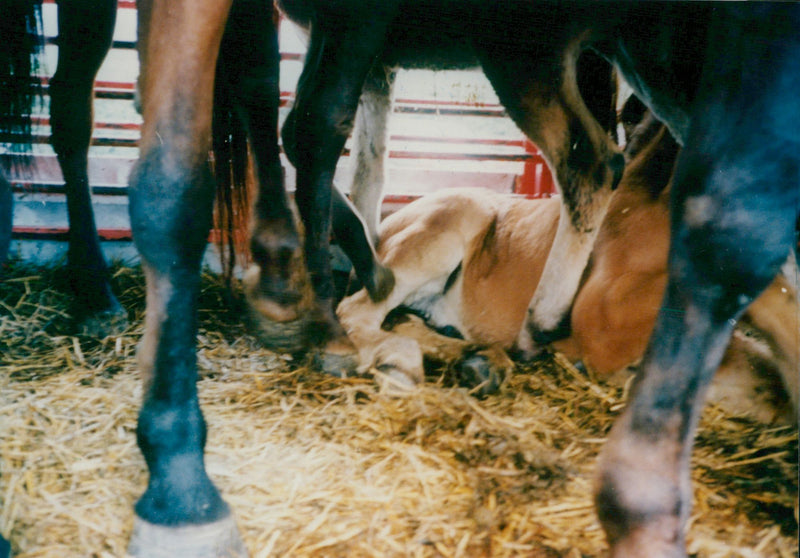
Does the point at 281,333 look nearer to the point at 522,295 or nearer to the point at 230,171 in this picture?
the point at 230,171

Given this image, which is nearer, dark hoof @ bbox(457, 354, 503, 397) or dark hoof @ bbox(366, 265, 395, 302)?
dark hoof @ bbox(457, 354, 503, 397)

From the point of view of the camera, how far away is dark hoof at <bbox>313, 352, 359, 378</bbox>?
1.84 meters

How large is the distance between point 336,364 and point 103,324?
2.94ft

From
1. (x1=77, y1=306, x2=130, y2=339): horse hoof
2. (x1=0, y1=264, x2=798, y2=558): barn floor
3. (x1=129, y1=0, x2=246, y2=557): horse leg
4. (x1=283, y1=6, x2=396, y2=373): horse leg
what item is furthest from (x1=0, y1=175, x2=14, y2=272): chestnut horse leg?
(x1=77, y1=306, x2=130, y2=339): horse hoof

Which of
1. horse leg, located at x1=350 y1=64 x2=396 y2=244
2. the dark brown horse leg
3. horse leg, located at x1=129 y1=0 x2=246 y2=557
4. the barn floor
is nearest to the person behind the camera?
horse leg, located at x1=129 y1=0 x2=246 y2=557

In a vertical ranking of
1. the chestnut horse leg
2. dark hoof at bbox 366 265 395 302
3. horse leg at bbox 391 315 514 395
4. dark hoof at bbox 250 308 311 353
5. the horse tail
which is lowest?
horse leg at bbox 391 315 514 395

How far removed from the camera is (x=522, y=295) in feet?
7.25

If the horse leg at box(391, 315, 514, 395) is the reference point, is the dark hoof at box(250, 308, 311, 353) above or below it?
above

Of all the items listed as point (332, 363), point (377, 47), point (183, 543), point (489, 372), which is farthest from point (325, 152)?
point (183, 543)

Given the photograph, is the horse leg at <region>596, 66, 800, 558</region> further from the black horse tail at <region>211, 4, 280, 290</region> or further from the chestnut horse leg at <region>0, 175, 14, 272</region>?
the black horse tail at <region>211, 4, 280, 290</region>

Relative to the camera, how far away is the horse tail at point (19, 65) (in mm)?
1851

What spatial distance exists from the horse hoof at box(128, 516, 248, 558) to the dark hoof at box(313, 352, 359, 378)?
847 mm

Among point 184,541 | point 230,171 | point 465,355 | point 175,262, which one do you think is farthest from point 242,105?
point 184,541

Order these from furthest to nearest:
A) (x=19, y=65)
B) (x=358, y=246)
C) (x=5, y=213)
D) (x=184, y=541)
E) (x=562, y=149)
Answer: (x=358, y=246)
(x=562, y=149)
(x=19, y=65)
(x=5, y=213)
(x=184, y=541)
